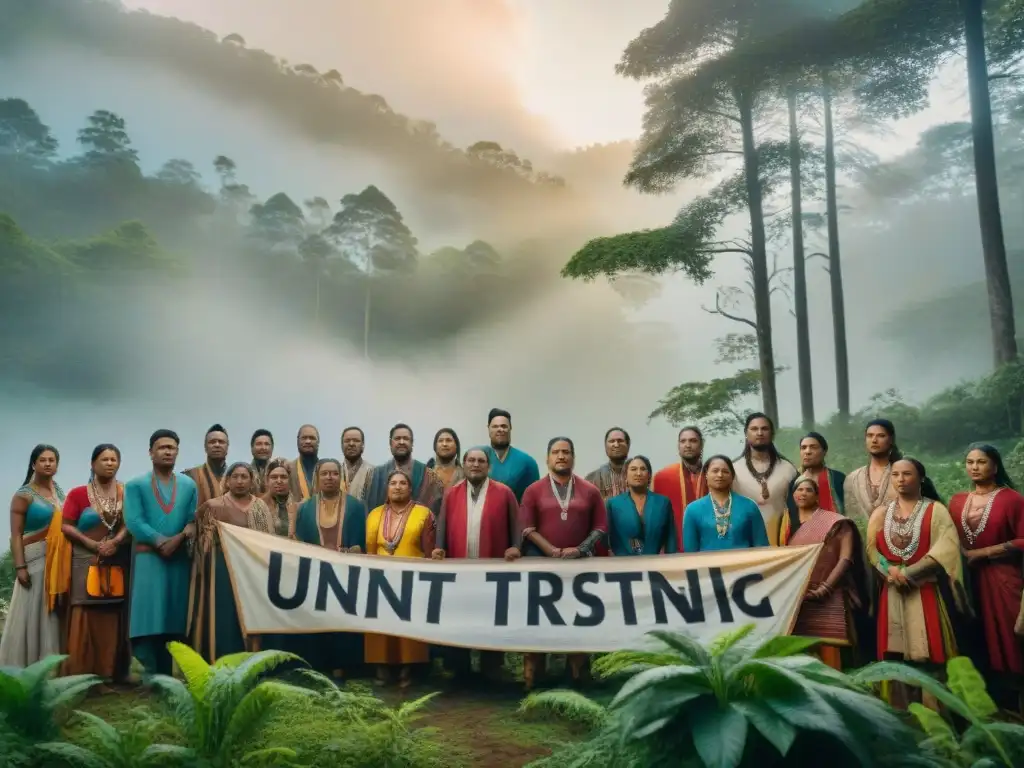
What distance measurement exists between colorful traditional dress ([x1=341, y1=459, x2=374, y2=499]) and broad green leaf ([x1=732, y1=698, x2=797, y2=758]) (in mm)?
3093

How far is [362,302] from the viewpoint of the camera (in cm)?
1149

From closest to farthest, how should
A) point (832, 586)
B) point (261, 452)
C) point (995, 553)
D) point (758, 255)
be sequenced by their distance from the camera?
1. point (995, 553)
2. point (832, 586)
3. point (261, 452)
4. point (758, 255)

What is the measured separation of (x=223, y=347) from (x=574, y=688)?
8014 millimetres

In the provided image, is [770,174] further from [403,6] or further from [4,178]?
[4,178]

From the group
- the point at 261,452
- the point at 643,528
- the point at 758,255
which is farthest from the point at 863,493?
the point at 758,255

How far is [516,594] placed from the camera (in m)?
3.88

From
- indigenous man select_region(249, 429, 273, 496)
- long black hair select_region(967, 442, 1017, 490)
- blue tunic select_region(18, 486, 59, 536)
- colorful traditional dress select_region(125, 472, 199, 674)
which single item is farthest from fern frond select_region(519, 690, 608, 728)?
blue tunic select_region(18, 486, 59, 536)

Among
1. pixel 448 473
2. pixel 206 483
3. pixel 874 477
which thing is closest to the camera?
pixel 874 477

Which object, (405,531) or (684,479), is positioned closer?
(405,531)

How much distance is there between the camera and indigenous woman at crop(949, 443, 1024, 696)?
358 centimetres

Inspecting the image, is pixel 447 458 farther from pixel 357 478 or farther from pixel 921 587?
pixel 921 587

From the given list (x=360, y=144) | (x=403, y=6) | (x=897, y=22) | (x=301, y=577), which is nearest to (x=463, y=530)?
(x=301, y=577)

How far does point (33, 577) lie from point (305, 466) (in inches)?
60.8

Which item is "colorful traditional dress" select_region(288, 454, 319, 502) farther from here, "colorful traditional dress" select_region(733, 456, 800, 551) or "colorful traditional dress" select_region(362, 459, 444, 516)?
"colorful traditional dress" select_region(733, 456, 800, 551)
